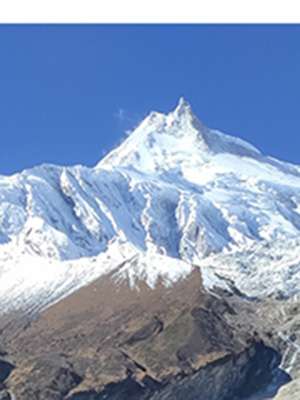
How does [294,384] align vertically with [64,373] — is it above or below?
below

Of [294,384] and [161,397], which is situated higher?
[161,397]

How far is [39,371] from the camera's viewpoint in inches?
7849

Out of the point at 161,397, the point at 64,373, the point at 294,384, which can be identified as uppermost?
the point at 64,373

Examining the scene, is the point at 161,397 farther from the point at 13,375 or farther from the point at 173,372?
the point at 13,375

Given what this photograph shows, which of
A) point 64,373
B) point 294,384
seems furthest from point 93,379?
point 294,384

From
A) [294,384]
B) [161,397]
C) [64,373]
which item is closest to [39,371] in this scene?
[64,373]

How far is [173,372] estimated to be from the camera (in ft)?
656

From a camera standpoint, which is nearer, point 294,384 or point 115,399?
point 294,384

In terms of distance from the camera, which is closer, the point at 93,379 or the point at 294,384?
the point at 294,384

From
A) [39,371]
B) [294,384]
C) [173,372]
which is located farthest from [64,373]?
[294,384]

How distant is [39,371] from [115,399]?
45.4 feet

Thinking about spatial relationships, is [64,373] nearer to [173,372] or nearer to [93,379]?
[93,379]

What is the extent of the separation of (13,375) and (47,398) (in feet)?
30.5

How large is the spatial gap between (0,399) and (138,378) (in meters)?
22.7
